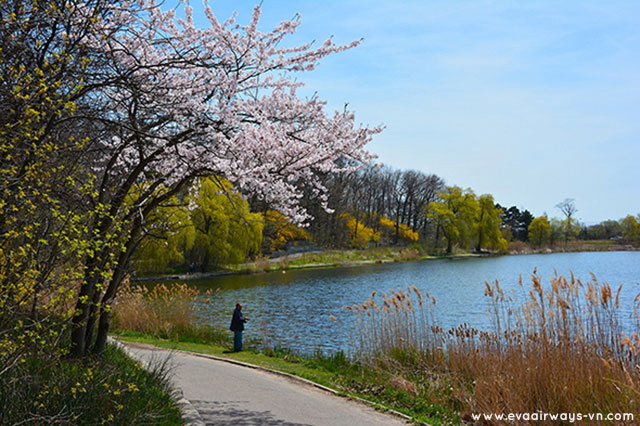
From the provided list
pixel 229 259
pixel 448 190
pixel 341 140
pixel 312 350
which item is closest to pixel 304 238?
pixel 229 259

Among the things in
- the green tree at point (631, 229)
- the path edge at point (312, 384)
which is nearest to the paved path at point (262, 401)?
the path edge at point (312, 384)

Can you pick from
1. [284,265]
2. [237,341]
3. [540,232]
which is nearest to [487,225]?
[540,232]

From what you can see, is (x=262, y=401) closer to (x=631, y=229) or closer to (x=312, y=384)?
(x=312, y=384)

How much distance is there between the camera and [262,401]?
24.0 ft

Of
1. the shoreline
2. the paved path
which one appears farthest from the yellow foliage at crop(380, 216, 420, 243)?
the paved path

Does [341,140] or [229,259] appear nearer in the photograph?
[341,140]

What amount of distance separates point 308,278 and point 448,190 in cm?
4048

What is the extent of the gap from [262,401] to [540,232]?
274 ft

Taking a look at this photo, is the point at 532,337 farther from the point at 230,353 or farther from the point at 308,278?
the point at 308,278

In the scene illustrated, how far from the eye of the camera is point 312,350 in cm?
1322

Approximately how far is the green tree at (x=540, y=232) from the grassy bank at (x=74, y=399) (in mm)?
84409

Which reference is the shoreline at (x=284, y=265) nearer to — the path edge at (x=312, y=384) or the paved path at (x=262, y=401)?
the path edge at (x=312, y=384)

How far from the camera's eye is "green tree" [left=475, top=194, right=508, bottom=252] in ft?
227

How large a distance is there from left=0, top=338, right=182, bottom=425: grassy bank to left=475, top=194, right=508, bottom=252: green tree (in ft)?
221
